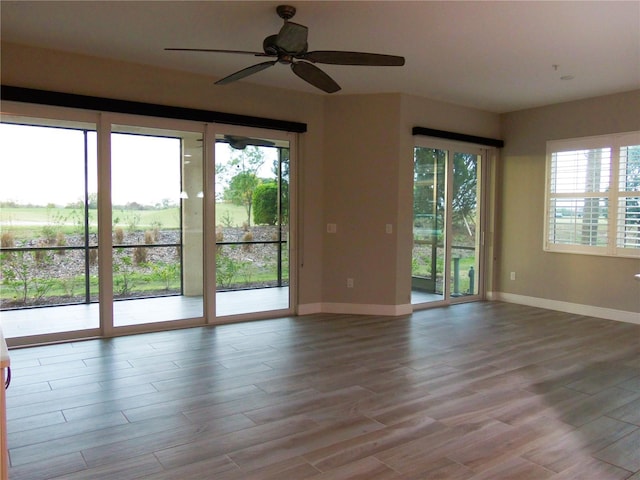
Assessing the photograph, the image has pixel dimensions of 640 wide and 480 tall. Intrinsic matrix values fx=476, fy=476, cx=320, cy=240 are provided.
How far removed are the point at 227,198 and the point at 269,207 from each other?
55 centimetres

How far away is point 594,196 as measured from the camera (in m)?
6.17

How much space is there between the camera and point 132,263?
204 inches

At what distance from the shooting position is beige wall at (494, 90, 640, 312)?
590cm

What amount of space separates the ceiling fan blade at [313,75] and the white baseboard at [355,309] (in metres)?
3.05

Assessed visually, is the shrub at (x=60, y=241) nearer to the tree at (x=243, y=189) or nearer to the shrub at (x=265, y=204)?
the tree at (x=243, y=189)

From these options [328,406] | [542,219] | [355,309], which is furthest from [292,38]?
[542,219]

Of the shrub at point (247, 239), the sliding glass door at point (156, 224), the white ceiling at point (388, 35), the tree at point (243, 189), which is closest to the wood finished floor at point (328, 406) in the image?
the sliding glass door at point (156, 224)

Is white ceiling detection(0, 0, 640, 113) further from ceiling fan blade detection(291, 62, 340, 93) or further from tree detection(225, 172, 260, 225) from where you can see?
tree detection(225, 172, 260, 225)

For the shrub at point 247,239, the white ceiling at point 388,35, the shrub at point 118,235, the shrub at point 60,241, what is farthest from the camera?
the shrub at point 247,239

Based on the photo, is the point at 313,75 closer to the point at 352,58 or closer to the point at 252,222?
the point at 352,58

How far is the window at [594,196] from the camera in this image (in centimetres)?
581

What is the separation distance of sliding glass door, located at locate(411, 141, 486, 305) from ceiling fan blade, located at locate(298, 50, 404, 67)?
308 cm

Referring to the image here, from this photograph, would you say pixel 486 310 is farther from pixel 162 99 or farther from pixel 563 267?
pixel 162 99

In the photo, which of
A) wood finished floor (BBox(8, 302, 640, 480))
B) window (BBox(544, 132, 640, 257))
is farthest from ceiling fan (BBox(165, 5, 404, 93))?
window (BBox(544, 132, 640, 257))
